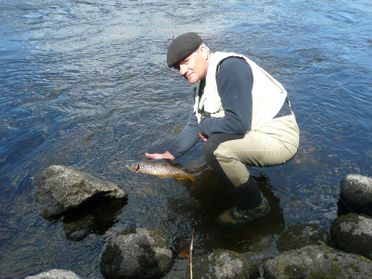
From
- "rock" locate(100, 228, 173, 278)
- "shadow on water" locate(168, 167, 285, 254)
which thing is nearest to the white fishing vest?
"shadow on water" locate(168, 167, 285, 254)

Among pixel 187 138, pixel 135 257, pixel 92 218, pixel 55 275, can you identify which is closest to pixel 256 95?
pixel 187 138

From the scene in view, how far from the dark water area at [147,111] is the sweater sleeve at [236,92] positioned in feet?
4.22

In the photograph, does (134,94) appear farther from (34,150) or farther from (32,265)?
(32,265)

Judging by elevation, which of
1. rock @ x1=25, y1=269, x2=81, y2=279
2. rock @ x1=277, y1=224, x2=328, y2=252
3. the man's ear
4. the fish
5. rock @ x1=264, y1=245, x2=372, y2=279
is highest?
the man's ear

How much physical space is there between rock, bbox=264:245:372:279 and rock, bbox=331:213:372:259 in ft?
1.23

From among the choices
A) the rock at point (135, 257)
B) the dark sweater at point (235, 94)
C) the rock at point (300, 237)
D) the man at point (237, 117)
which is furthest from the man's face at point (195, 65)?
the rock at point (300, 237)

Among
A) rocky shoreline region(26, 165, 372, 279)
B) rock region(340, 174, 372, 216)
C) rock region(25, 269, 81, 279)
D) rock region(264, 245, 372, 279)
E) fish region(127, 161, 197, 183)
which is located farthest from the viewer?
fish region(127, 161, 197, 183)

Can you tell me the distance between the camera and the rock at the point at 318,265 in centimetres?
358

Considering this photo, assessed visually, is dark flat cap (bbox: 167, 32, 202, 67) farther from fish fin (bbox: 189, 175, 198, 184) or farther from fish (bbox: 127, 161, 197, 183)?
fish fin (bbox: 189, 175, 198, 184)

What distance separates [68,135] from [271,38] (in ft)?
21.4

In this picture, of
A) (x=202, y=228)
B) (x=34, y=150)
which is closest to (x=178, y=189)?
(x=202, y=228)

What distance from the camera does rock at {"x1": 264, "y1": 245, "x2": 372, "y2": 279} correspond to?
358 cm

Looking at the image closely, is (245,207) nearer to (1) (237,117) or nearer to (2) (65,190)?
(1) (237,117)

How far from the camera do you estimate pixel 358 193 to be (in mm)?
4730
